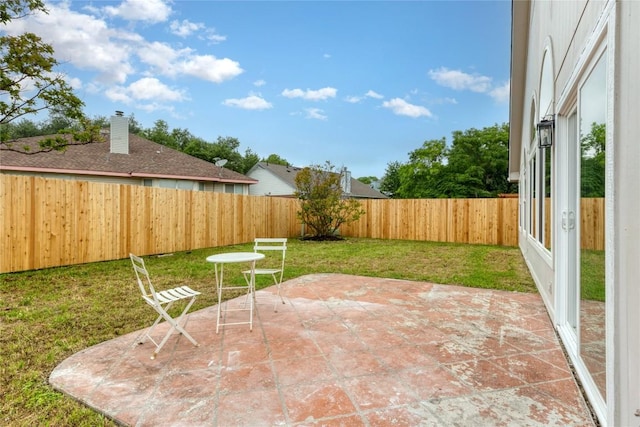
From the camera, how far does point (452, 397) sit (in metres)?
2.26

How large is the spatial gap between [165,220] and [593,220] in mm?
9066

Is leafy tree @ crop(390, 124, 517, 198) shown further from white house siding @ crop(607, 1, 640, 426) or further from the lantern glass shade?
white house siding @ crop(607, 1, 640, 426)

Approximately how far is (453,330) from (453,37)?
15449mm

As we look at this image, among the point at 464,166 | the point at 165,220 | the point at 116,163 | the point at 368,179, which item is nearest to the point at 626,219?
the point at 165,220

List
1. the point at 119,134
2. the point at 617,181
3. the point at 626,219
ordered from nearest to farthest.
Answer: the point at 626,219 < the point at 617,181 < the point at 119,134

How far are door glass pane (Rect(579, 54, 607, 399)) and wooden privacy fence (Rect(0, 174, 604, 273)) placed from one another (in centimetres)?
7

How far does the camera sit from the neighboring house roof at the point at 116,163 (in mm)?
11695

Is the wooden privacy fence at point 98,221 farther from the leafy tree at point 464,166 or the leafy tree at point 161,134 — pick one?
the leafy tree at point 161,134

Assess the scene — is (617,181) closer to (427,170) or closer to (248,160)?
(427,170)

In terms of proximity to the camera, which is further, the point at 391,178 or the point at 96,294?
the point at 391,178

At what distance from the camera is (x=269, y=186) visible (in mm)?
24312

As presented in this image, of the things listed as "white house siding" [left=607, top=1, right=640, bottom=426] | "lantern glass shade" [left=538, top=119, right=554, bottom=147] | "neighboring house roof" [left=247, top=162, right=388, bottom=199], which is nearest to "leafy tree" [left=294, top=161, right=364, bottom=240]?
"neighboring house roof" [left=247, top=162, right=388, bottom=199]

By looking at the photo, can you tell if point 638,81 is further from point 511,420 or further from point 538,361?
point 538,361

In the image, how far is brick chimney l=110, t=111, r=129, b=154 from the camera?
47.2ft
